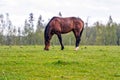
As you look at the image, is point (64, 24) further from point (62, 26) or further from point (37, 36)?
point (37, 36)

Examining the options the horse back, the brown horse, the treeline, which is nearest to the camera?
the brown horse

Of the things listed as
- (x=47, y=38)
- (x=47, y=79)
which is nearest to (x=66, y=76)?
(x=47, y=79)

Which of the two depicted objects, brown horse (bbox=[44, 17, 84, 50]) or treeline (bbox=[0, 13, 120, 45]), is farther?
treeline (bbox=[0, 13, 120, 45])

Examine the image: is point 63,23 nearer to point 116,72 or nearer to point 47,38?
point 47,38

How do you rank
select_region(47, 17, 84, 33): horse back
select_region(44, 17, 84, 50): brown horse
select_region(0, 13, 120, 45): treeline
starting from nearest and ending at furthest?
select_region(44, 17, 84, 50): brown horse → select_region(47, 17, 84, 33): horse back → select_region(0, 13, 120, 45): treeline

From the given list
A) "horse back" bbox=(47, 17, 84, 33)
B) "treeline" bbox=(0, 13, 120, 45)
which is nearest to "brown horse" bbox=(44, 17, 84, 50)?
"horse back" bbox=(47, 17, 84, 33)

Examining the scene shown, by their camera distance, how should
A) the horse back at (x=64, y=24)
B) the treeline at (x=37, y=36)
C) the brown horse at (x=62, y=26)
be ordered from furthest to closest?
1. the treeline at (x=37, y=36)
2. the horse back at (x=64, y=24)
3. the brown horse at (x=62, y=26)

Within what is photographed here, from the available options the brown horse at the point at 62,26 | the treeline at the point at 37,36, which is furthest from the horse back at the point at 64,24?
the treeline at the point at 37,36

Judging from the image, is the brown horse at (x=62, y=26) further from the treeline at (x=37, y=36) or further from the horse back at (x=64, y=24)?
the treeline at (x=37, y=36)

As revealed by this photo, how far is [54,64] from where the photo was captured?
1573 cm

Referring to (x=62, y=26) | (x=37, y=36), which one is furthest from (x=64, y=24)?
(x=37, y=36)

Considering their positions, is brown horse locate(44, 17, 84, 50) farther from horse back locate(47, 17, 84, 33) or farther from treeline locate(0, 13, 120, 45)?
treeline locate(0, 13, 120, 45)

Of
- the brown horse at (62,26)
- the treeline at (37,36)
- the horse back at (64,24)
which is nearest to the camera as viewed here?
the brown horse at (62,26)

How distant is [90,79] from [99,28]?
297ft
